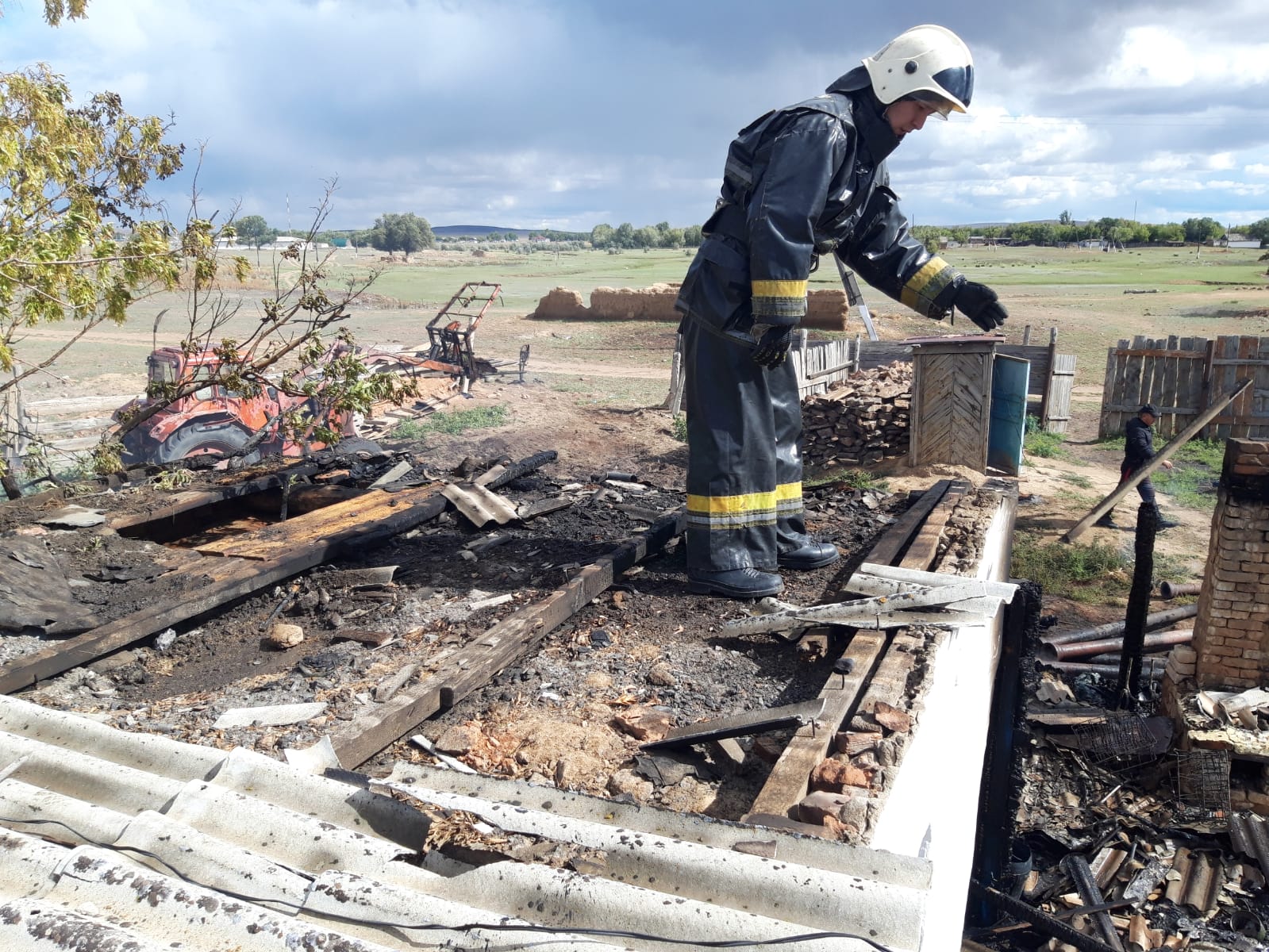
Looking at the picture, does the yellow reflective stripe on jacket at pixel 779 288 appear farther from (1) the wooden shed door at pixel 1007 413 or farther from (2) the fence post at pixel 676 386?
(2) the fence post at pixel 676 386

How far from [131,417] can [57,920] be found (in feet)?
19.7

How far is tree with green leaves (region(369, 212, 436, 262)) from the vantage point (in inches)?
2899

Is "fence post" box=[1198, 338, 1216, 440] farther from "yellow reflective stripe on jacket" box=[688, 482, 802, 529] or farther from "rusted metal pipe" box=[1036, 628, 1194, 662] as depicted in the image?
"yellow reflective stripe on jacket" box=[688, 482, 802, 529]

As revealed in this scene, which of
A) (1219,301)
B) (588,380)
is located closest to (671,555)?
(588,380)

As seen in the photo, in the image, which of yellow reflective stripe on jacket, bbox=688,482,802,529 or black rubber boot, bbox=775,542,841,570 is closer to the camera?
yellow reflective stripe on jacket, bbox=688,482,802,529

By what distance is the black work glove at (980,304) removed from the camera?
14.7 feet

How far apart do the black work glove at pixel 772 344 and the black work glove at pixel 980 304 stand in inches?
47.2

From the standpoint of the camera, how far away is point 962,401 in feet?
35.6

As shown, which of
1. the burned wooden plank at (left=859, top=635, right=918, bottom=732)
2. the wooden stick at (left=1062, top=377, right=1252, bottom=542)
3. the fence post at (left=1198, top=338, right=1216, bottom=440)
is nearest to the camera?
the burned wooden plank at (left=859, top=635, right=918, bottom=732)

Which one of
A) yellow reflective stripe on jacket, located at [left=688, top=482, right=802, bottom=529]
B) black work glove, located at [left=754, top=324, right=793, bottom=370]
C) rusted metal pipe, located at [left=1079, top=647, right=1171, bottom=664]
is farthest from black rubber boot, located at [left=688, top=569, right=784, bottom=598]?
rusted metal pipe, located at [left=1079, top=647, right=1171, bottom=664]

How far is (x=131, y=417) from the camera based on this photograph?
6766 mm

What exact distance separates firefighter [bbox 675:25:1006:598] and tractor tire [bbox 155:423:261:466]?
24.5ft

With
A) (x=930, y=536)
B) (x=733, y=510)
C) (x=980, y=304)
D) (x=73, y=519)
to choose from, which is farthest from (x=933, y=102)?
(x=73, y=519)

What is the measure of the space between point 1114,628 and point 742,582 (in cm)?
477
